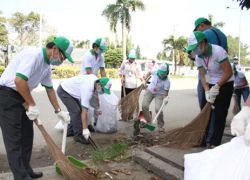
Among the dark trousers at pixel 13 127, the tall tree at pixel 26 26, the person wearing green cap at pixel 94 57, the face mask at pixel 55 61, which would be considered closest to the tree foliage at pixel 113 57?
the tall tree at pixel 26 26

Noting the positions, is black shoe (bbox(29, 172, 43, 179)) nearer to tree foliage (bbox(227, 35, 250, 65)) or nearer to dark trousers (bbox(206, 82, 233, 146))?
dark trousers (bbox(206, 82, 233, 146))

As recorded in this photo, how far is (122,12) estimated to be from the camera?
34500 millimetres

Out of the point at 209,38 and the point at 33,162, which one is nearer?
the point at 209,38

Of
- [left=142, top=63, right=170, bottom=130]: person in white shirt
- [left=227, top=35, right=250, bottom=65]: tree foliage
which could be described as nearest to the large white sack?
[left=142, top=63, right=170, bottom=130]: person in white shirt

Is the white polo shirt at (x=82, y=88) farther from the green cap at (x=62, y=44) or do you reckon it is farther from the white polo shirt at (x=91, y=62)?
the green cap at (x=62, y=44)

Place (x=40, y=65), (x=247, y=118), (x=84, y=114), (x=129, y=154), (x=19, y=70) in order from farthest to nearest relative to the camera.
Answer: (x=84, y=114) → (x=129, y=154) → (x=40, y=65) → (x=19, y=70) → (x=247, y=118)

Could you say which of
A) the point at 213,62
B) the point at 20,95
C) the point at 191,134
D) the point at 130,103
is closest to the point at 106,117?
the point at 130,103

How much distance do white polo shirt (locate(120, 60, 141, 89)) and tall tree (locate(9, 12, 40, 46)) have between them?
3590cm

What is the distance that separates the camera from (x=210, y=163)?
2.45 m

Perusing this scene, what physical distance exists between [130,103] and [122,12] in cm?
2803

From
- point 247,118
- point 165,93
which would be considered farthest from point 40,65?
point 165,93

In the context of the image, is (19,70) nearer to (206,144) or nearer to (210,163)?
(210,163)

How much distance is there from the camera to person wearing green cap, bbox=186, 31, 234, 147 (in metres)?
4.07

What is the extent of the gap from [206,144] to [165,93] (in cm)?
263
